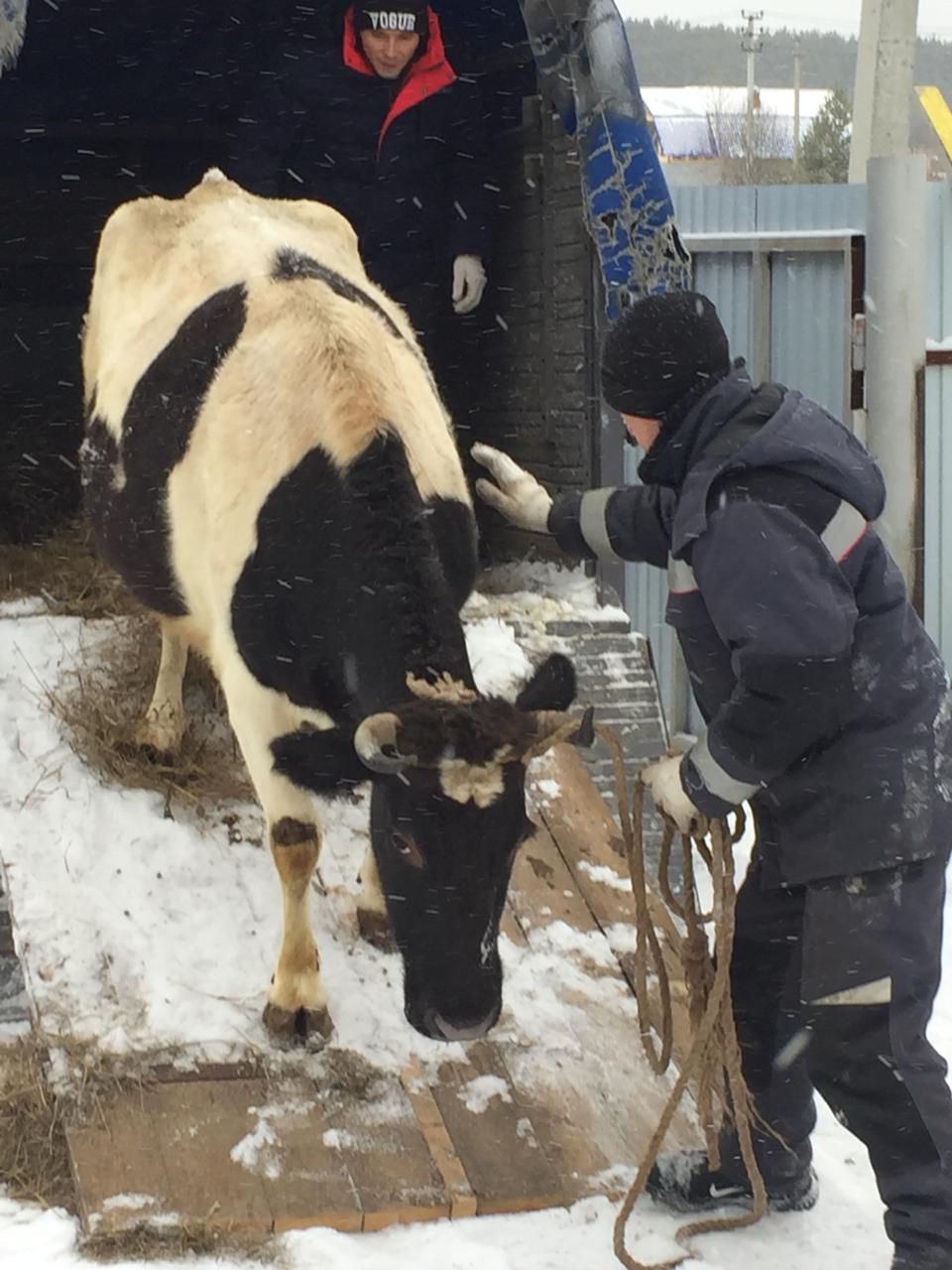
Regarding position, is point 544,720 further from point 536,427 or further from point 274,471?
point 536,427

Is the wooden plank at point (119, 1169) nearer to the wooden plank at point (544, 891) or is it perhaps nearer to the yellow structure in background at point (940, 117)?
the wooden plank at point (544, 891)

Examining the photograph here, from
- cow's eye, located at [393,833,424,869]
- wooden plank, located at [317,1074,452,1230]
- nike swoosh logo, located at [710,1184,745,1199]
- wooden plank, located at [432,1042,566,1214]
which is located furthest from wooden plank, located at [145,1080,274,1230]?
nike swoosh logo, located at [710,1184,745,1199]

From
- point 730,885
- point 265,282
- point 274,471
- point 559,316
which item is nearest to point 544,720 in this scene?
point 730,885

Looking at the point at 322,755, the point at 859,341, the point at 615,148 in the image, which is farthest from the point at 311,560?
the point at 859,341

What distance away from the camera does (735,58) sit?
99938mm

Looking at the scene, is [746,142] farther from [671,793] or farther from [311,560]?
[671,793]

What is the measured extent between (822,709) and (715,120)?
67.2 metres

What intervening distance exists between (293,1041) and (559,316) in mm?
3663

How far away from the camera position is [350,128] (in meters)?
6.58

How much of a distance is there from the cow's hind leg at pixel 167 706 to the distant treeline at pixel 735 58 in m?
87.4

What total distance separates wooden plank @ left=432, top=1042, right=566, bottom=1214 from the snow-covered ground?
0.06 meters

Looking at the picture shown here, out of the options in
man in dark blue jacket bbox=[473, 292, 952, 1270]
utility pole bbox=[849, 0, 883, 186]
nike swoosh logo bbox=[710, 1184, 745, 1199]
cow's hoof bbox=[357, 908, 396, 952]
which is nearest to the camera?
man in dark blue jacket bbox=[473, 292, 952, 1270]

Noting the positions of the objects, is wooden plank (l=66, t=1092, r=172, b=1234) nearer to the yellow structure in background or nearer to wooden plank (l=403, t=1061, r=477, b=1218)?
wooden plank (l=403, t=1061, r=477, b=1218)

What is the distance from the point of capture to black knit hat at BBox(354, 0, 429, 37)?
619 cm
